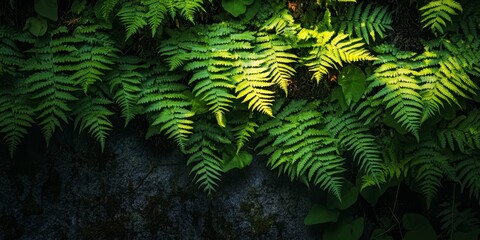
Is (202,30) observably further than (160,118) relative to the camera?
Yes

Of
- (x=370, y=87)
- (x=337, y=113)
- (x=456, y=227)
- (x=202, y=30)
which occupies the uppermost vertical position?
(x=202, y=30)

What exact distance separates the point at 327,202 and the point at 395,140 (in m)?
0.79

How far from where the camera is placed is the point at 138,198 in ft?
12.1

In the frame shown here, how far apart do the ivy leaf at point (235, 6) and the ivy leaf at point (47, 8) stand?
4.57ft

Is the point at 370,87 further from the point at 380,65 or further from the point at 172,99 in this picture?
the point at 172,99

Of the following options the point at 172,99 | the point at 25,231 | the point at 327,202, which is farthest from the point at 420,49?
the point at 25,231

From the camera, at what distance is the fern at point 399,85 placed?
10.4 feet

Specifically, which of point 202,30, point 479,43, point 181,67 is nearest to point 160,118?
point 181,67

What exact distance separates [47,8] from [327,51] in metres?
2.33

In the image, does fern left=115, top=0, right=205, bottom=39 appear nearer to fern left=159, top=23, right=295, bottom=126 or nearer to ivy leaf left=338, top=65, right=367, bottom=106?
fern left=159, top=23, right=295, bottom=126

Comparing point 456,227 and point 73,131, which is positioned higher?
point 73,131

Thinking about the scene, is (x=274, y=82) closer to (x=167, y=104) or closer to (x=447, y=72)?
(x=167, y=104)

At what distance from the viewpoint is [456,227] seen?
11.9 ft

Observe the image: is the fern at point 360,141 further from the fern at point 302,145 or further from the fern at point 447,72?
the fern at point 447,72
